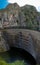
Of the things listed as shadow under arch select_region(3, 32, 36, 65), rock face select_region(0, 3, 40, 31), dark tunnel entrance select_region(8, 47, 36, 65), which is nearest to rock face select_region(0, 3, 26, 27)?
rock face select_region(0, 3, 40, 31)

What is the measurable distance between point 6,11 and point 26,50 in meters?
0.73

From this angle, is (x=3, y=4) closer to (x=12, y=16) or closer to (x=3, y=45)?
(x=12, y=16)

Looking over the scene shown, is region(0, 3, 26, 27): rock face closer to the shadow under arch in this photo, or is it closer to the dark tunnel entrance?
the shadow under arch

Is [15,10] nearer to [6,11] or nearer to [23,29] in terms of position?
[6,11]

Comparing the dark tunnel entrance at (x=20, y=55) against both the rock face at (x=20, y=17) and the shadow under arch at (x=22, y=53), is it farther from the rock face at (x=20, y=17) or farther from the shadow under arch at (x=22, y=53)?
the rock face at (x=20, y=17)

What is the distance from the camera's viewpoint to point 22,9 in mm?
2764

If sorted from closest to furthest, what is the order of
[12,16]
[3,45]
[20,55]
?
1. [20,55]
2. [3,45]
3. [12,16]

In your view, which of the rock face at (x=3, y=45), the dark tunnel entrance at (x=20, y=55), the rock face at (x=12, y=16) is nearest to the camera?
the dark tunnel entrance at (x=20, y=55)

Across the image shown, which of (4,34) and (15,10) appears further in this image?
(15,10)

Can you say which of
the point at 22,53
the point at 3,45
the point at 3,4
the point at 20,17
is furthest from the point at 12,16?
the point at 22,53

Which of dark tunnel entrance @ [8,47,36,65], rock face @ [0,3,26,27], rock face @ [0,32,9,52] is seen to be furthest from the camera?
rock face @ [0,3,26,27]

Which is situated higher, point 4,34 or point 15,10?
point 15,10

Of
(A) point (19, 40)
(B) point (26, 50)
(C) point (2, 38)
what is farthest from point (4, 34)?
(B) point (26, 50)

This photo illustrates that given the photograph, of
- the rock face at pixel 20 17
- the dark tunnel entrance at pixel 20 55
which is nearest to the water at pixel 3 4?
the rock face at pixel 20 17
